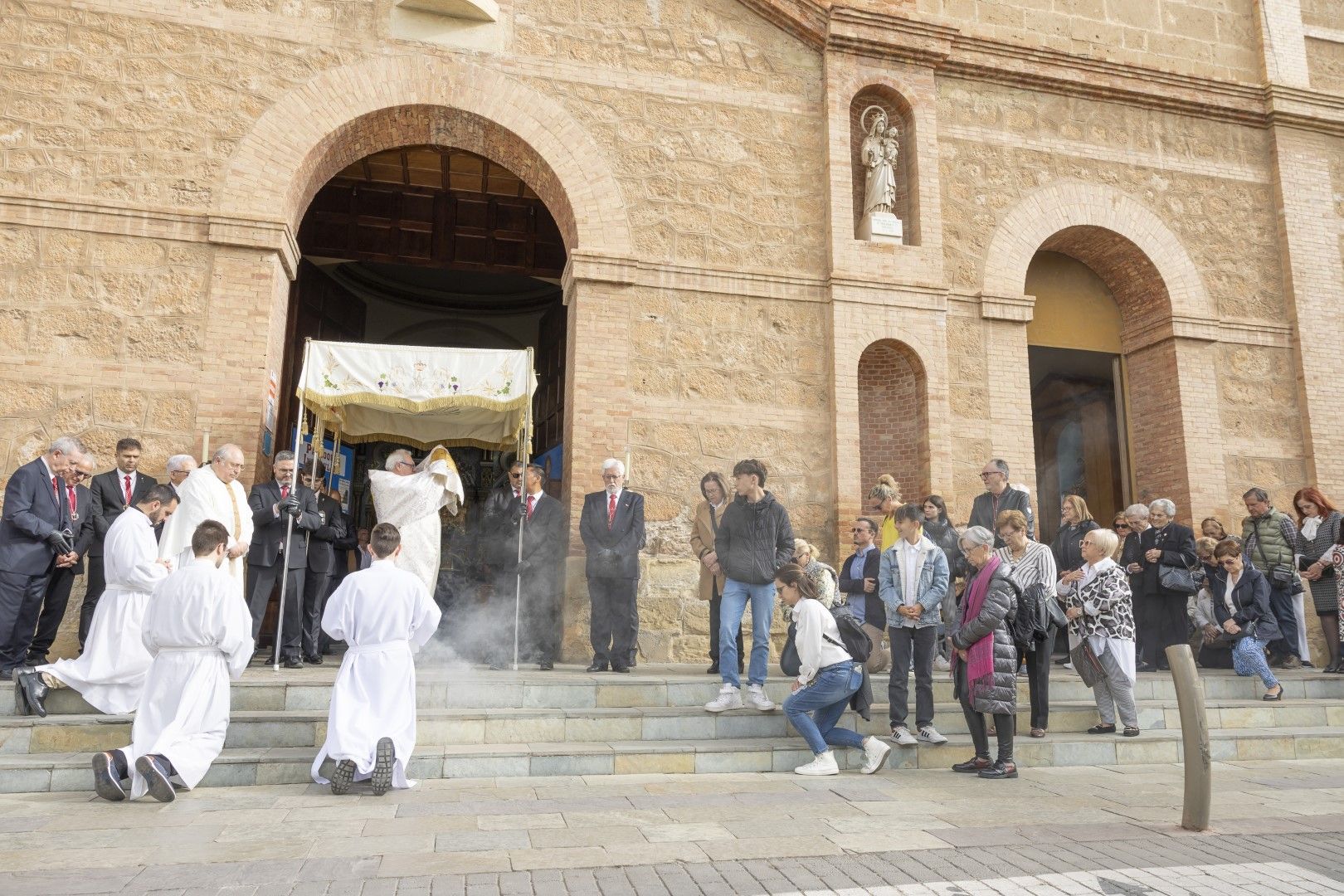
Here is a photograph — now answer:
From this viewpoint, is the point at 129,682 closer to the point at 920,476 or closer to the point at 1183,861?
the point at 1183,861

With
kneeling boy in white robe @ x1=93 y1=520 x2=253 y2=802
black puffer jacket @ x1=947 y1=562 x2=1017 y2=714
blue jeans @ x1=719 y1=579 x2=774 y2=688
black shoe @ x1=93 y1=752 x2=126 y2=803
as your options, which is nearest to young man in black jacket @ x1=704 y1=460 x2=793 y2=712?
blue jeans @ x1=719 y1=579 x2=774 y2=688

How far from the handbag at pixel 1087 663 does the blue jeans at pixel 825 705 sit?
2.19m

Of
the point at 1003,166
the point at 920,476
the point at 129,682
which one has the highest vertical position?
the point at 1003,166

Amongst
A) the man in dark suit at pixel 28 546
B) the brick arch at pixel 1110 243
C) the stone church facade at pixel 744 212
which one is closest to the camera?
the man in dark suit at pixel 28 546

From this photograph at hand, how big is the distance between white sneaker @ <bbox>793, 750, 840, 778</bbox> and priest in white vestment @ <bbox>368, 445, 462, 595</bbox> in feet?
12.8

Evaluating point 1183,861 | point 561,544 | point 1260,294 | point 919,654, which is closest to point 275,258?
point 561,544

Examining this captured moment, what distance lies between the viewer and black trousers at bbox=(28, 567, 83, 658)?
306 inches

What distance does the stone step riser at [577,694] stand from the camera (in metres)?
7.08

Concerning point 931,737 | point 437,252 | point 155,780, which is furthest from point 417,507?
point 437,252

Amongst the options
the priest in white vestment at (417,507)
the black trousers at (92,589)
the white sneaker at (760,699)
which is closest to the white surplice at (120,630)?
the black trousers at (92,589)

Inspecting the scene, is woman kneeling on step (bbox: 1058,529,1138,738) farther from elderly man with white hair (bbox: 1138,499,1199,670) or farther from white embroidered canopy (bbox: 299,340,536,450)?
white embroidered canopy (bbox: 299,340,536,450)

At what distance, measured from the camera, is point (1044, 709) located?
297 inches

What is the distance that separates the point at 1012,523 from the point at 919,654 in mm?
1252

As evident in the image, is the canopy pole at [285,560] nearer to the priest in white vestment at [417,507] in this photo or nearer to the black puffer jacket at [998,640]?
the priest in white vestment at [417,507]
